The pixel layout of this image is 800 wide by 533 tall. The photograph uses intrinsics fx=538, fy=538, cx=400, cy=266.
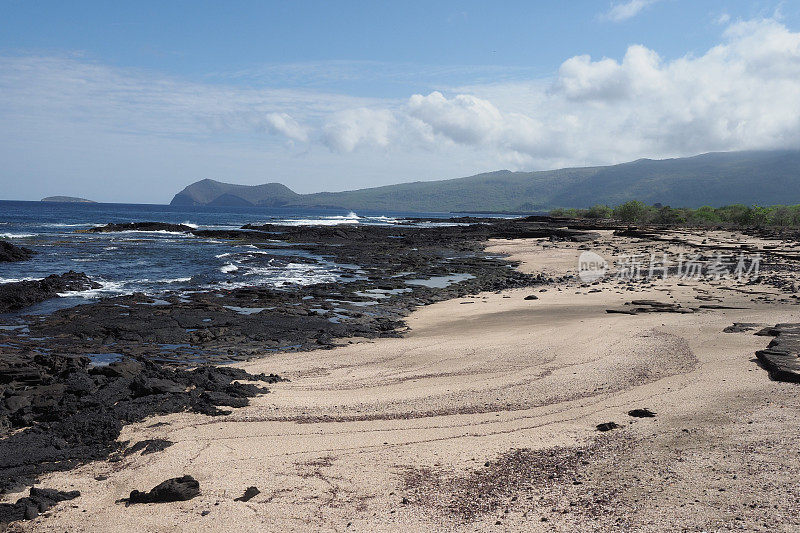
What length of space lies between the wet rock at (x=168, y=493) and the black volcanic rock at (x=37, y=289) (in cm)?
1637

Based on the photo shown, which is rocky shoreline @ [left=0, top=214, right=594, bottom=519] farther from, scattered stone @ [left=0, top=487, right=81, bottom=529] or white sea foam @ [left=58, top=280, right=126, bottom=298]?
white sea foam @ [left=58, top=280, right=126, bottom=298]

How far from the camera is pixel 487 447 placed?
7809 millimetres

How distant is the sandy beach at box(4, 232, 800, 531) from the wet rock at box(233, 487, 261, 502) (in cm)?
5

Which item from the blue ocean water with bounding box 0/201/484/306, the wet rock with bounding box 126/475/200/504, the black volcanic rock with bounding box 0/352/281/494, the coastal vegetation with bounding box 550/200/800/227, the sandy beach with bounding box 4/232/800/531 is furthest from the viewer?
the coastal vegetation with bounding box 550/200/800/227

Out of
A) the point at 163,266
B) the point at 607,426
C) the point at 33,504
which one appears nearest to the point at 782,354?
the point at 607,426

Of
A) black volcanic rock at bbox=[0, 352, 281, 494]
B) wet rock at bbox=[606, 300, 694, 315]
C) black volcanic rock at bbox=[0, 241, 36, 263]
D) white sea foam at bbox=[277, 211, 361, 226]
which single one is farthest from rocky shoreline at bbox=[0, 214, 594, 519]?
white sea foam at bbox=[277, 211, 361, 226]

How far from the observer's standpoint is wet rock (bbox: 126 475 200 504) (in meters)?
6.47

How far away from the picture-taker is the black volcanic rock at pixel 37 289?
19.8m

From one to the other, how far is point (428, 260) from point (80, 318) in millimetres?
25668

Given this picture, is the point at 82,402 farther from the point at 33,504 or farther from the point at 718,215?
the point at 718,215

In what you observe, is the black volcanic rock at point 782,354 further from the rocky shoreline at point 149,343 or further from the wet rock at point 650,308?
the rocky shoreline at point 149,343

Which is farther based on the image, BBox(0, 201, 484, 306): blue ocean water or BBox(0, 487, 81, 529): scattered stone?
BBox(0, 201, 484, 306): blue ocean water

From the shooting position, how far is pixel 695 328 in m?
14.5

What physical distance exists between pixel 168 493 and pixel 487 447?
14.0 ft
